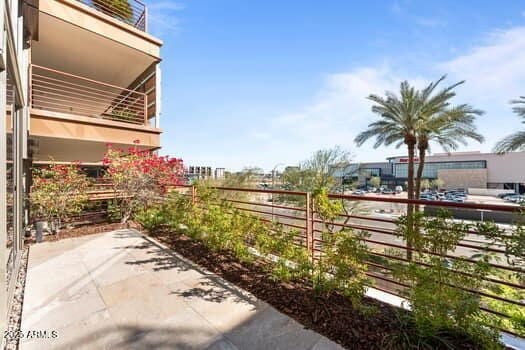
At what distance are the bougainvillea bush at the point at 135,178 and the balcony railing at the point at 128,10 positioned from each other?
436cm

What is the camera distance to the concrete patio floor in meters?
2.10

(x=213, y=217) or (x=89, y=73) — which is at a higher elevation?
(x=89, y=73)

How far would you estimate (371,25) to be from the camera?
7000mm

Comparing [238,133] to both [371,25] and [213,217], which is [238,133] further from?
[213,217]

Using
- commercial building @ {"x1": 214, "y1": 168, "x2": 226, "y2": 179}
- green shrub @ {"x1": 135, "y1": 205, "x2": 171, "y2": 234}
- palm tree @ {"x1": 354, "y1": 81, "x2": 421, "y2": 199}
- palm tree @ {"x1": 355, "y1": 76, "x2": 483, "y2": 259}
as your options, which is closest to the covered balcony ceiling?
green shrub @ {"x1": 135, "y1": 205, "x2": 171, "y2": 234}

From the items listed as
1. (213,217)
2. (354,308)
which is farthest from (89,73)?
(354,308)

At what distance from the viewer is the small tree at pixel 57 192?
5498 millimetres

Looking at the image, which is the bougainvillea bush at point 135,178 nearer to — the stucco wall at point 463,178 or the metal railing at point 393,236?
the metal railing at point 393,236

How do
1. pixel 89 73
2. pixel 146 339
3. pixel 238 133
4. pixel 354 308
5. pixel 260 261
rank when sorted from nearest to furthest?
pixel 146 339 < pixel 354 308 < pixel 260 261 < pixel 89 73 < pixel 238 133

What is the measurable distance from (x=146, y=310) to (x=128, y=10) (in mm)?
9476

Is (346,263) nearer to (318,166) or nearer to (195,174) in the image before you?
(195,174)

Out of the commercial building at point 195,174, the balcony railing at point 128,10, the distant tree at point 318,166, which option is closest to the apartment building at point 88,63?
the balcony railing at point 128,10

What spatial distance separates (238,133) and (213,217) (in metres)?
19.4

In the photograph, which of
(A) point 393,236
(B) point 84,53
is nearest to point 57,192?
(B) point 84,53
